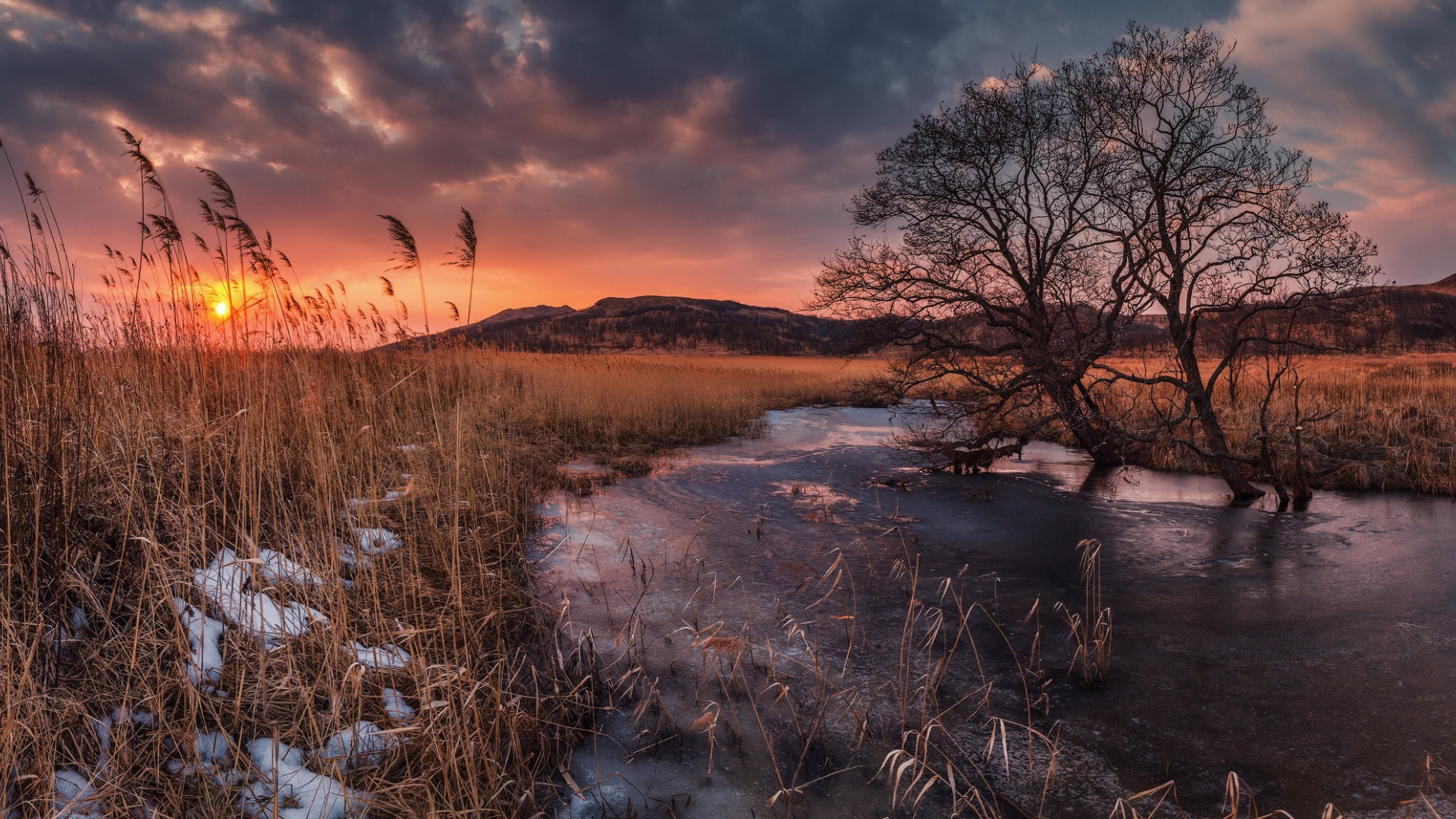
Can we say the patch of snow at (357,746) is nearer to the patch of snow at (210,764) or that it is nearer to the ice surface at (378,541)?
the patch of snow at (210,764)

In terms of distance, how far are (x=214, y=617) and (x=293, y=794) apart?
1.34m

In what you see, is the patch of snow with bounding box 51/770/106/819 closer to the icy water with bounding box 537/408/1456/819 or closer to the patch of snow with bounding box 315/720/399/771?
the patch of snow with bounding box 315/720/399/771

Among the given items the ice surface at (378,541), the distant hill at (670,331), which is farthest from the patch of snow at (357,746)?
the distant hill at (670,331)

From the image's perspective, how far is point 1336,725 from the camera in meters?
3.45

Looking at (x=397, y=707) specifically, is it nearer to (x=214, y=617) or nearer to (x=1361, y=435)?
(x=214, y=617)

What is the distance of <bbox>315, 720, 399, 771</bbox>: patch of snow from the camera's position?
2518 mm

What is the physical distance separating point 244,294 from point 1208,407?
39.4 feet

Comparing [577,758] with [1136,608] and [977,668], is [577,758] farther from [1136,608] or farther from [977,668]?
[1136,608]

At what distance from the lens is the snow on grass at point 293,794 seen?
7.46 ft

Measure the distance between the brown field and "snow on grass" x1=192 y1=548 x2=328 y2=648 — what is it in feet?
33.1

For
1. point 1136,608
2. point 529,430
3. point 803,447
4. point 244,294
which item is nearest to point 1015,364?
point 803,447

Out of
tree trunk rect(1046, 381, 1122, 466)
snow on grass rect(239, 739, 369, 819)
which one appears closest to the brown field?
tree trunk rect(1046, 381, 1122, 466)

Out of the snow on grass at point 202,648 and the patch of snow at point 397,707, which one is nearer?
the snow on grass at point 202,648

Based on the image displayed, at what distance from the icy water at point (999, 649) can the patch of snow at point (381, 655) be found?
3.61ft
